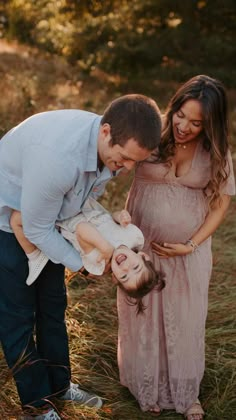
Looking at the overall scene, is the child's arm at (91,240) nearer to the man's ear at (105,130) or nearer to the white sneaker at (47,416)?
the man's ear at (105,130)

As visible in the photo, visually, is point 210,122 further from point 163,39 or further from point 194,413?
point 163,39

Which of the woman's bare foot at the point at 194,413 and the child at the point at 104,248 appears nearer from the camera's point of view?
the child at the point at 104,248

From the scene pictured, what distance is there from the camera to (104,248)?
2.41 metres

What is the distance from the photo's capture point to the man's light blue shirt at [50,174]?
6.91 ft

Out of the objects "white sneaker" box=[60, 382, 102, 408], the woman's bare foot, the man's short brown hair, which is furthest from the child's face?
the woman's bare foot

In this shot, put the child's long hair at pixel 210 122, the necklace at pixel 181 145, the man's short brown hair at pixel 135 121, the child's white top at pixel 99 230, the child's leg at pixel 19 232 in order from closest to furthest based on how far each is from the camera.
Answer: the man's short brown hair at pixel 135 121 < the child's leg at pixel 19 232 < the child's white top at pixel 99 230 < the child's long hair at pixel 210 122 < the necklace at pixel 181 145

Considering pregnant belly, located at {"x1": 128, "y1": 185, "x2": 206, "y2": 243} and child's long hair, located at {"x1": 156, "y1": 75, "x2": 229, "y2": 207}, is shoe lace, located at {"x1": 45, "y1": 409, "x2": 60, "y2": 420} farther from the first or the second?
child's long hair, located at {"x1": 156, "y1": 75, "x2": 229, "y2": 207}

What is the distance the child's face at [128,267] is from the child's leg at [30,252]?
0.29 meters

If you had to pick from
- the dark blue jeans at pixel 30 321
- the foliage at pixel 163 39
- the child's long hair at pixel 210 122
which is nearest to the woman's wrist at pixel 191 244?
the child's long hair at pixel 210 122

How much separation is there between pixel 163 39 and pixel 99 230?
7655mm

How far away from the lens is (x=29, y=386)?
2.70 metres

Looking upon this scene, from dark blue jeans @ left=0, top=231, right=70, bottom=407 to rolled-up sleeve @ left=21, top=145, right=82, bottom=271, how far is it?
8.1 inches

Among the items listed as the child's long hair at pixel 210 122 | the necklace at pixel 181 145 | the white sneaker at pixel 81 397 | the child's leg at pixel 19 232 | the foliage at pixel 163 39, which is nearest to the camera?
the child's leg at pixel 19 232

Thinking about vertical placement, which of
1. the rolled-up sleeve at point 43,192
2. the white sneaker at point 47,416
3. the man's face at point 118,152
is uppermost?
the man's face at point 118,152
